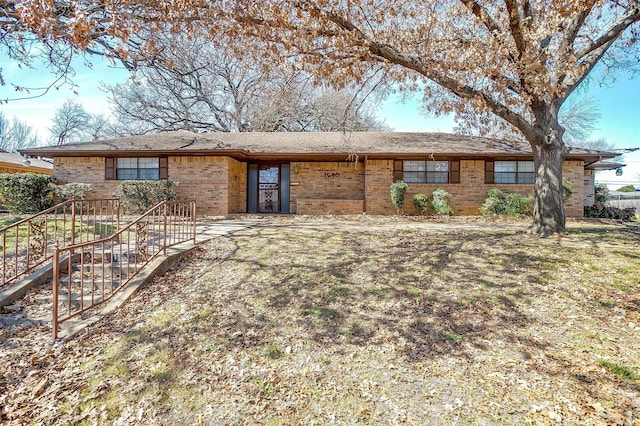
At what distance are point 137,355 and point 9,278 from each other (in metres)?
3.32

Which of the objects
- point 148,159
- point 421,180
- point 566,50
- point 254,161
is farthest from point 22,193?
point 566,50

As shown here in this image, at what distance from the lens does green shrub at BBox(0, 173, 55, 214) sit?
1166cm

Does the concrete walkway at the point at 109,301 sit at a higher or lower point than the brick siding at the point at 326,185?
lower

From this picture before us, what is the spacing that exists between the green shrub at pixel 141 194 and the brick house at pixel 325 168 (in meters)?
0.87

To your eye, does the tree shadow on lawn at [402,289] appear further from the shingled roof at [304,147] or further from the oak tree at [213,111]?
the oak tree at [213,111]

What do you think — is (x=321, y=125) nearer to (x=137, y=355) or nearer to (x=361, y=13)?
(x=361, y=13)

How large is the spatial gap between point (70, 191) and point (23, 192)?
4.30 feet

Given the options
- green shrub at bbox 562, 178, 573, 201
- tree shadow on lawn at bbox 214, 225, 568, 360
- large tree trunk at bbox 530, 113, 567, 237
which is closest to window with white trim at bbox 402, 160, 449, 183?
green shrub at bbox 562, 178, 573, 201

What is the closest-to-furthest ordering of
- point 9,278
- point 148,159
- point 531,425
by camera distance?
point 531,425 < point 9,278 < point 148,159

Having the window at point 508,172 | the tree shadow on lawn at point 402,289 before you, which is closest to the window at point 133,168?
the tree shadow on lawn at point 402,289

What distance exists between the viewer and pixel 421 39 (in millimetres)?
6934

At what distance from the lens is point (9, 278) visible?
5.26m

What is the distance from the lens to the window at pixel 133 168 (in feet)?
45.0

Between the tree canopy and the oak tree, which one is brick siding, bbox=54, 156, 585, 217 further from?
the oak tree
